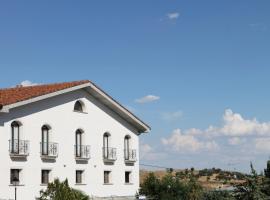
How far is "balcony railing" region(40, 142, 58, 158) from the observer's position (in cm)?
3590

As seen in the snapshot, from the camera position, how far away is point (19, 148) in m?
34.1

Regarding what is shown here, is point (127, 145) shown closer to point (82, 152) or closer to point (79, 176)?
point (82, 152)

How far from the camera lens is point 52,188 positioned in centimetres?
3005

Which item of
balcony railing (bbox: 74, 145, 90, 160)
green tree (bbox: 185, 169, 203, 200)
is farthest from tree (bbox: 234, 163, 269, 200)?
green tree (bbox: 185, 169, 203, 200)

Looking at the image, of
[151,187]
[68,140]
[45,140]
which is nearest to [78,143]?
[68,140]

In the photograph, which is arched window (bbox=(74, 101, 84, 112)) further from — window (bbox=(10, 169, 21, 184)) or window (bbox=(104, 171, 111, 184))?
window (bbox=(10, 169, 21, 184))

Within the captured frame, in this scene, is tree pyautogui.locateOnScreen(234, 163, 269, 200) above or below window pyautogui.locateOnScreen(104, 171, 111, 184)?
below

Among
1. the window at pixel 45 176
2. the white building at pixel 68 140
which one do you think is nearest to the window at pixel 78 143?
the white building at pixel 68 140

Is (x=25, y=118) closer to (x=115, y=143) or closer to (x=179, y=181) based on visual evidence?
(x=115, y=143)

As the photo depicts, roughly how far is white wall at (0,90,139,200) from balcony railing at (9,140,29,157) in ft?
1.13

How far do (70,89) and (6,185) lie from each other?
758 centimetres

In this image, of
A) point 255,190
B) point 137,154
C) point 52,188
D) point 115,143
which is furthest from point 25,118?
point 255,190

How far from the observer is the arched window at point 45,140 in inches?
1420

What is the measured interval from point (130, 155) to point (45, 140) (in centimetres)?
908
